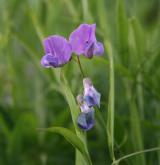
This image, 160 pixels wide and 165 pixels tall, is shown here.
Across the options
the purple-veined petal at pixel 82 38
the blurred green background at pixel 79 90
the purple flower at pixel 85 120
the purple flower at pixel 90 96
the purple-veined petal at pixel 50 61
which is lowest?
the blurred green background at pixel 79 90

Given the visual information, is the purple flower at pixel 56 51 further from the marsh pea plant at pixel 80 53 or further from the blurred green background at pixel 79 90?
the blurred green background at pixel 79 90

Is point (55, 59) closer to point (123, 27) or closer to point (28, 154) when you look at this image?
point (123, 27)

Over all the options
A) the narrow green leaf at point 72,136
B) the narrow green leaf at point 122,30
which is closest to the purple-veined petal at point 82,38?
the narrow green leaf at point 72,136

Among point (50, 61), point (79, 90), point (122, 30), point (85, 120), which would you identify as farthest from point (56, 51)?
point (79, 90)

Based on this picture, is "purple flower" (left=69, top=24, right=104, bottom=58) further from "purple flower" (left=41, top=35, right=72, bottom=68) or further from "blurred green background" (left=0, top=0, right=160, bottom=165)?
"blurred green background" (left=0, top=0, right=160, bottom=165)

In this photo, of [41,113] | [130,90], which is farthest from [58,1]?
[130,90]

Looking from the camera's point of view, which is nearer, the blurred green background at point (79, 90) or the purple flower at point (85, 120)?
the purple flower at point (85, 120)

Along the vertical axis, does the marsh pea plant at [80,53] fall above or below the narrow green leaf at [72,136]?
above
